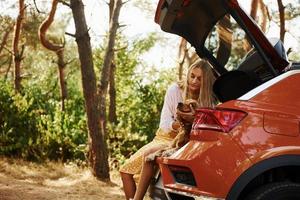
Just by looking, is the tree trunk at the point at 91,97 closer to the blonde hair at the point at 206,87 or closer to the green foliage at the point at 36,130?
the green foliage at the point at 36,130

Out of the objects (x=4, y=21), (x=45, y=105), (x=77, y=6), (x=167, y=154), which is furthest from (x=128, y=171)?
(x=4, y=21)

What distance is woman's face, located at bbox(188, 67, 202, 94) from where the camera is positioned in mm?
4719

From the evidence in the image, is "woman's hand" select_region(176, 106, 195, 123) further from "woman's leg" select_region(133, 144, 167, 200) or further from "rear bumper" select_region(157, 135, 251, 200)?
"rear bumper" select_region(157, 135, 251, 200)

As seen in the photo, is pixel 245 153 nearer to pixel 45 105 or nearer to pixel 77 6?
pixel 77 6

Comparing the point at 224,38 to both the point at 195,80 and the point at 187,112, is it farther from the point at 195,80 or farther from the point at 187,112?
the point at 187,112

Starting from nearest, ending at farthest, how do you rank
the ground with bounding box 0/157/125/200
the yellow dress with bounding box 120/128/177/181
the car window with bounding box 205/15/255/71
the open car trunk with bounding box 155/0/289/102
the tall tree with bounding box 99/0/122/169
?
the open car trunk with bounding box 155/0/289/102 → the car window with bounding box 205/15/255/71 → the yellow dress with bounding box 120/128/177/181 → the ground with bounding box 0/157/125/200 → the tall tree with bounding box 99/0/122/169

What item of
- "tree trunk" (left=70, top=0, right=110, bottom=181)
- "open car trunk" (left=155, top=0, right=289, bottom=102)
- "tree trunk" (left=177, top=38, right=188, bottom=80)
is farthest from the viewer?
"tree trunk" (left=177, top=38, right=188, bottom=80)

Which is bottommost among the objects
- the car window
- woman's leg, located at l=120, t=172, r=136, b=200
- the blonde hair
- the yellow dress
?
woman's leg, located at l=120, t=172, r=136, b=200

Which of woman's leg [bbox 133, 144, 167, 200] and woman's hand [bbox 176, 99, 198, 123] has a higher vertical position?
woman's hand [bbox 176, 99, 198, 123]

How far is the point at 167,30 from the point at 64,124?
7.88m

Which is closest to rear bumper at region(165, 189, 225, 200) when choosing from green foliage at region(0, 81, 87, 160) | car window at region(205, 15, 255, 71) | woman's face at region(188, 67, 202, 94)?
woman's face at region(188, 67, 202, 94)

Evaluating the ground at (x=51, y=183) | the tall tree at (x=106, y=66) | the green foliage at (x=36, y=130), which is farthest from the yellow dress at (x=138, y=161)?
the green foliage at (x=36, y=130)

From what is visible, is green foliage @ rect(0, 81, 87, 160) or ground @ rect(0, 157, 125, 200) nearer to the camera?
ground @ rect(0, 157, 125, 200)

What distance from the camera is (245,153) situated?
3584mm
